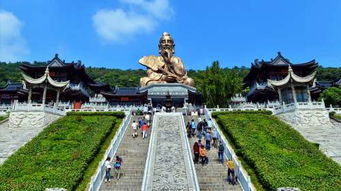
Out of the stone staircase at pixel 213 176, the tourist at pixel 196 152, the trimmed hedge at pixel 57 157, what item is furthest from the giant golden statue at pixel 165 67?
the tourist at pixel 196 152

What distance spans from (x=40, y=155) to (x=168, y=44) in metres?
31.4

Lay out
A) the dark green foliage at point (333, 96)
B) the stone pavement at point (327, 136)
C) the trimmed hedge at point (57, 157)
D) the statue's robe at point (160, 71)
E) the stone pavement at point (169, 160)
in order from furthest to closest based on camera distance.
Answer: the statue's robe at point (160, 71), the dark green foliage at point (333, 96), the stone pavement at point (327, 136), the trimmed hedge at point (57, 157), the stone pavement at point (169, 160)

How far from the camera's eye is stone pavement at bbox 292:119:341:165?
18.0m

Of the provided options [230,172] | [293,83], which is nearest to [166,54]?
[293,83]

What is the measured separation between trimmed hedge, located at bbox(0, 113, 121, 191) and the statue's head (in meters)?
23.4

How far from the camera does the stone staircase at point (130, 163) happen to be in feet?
44.0

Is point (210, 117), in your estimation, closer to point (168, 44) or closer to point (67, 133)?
point (67, 133)

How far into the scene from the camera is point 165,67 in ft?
146

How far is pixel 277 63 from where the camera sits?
45.2 meters

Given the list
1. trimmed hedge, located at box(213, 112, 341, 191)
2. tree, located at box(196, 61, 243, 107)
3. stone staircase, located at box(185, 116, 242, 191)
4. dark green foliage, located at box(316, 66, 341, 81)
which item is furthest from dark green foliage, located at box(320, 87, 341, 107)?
dark green foliage, located at box(316, 66, 341, 81)

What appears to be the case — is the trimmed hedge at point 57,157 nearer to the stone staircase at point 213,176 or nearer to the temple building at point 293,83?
the stone staircase at point 213,176

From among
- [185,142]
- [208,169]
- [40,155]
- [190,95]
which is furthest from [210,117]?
[190,95]

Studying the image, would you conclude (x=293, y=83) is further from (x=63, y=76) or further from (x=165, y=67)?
(x=63, y=76)

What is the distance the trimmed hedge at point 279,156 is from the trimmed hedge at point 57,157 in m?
8.01
